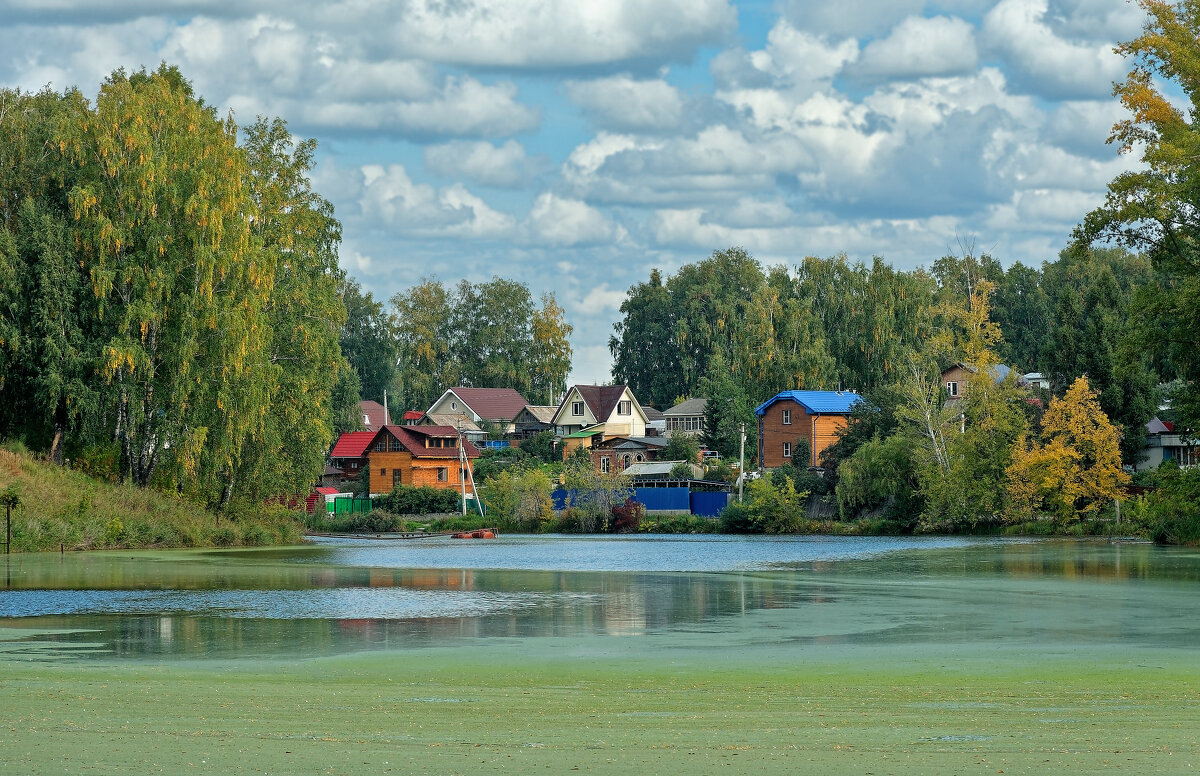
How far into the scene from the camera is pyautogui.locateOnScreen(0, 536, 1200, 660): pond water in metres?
18.4

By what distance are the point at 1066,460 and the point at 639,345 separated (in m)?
85.6

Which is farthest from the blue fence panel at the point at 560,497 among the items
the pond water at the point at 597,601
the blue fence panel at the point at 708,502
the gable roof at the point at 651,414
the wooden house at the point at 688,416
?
the gable roof at the point at 651,414

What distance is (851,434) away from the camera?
69812 mm

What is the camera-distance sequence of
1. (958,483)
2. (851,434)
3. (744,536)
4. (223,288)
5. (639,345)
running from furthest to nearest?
1. (639,345)
2. (851,434)
3. (744,536)
4. (958,483)
5. (223,288)

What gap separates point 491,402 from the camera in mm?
120688

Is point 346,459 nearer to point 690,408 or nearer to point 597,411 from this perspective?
Answer: point 597,411

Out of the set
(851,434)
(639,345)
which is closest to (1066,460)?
(851,434)

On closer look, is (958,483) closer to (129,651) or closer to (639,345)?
(129,651)

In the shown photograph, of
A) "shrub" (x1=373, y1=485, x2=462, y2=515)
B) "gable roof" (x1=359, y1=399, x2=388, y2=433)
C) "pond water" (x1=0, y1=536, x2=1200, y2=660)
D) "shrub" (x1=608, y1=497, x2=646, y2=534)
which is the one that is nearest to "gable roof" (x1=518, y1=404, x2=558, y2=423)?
"gable roof" (x1=359, y1=399, x2=388, y2=433)

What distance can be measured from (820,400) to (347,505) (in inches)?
1295

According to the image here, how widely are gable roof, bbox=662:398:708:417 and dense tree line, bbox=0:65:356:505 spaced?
65858mm

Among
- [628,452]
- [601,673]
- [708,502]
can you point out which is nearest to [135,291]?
[601,673]

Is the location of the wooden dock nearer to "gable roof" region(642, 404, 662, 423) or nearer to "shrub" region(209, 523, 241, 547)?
"shrub" region(209, 523, 241, 547)

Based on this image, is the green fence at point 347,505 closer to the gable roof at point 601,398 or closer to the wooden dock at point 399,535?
the wooden dock at point 399,535
